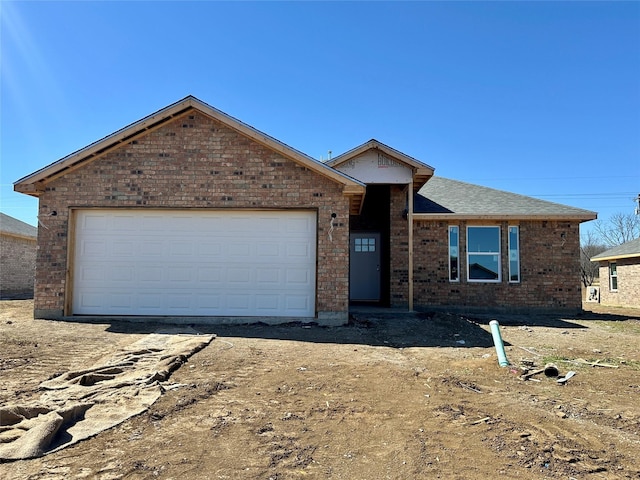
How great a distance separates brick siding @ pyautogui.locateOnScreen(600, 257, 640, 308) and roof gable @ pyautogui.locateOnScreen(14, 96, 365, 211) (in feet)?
60.2

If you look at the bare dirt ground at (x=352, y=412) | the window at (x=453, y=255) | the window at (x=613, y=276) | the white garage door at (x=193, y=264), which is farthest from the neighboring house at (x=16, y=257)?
the window at (x=613, y=276)

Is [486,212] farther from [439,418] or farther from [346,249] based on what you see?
[439,418]

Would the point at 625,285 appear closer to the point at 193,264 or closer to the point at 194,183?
the point at 193,264

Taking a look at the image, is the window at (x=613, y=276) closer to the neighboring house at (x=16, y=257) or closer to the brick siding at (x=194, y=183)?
the brick siding at (x=194, y=183)

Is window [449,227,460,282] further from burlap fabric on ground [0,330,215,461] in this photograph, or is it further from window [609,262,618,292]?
window [609,262,618,292]

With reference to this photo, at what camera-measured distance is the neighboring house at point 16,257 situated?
68.0ft

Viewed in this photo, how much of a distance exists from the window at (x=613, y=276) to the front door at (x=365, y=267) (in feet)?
50.7

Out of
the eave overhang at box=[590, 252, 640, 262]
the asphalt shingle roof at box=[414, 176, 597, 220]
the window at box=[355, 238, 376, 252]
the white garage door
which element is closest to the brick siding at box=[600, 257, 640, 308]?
the eave overhang at box=[590, 252, 640, 262]

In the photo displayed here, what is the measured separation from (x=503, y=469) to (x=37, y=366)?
589 cm

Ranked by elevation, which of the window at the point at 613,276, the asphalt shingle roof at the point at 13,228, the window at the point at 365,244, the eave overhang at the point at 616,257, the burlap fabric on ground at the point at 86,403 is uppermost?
the asphalt shingle roof at the point at 13,228

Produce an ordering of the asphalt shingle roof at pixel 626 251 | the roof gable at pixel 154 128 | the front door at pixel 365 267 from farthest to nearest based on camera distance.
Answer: the asphalt shingle roof at pixel 626 251 → the front door at pixel 365 267 → the roof gable at pixel 154 128

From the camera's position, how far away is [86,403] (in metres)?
4.25

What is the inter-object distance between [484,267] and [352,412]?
1061cm

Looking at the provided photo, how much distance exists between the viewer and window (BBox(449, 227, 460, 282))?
13.6 metres
